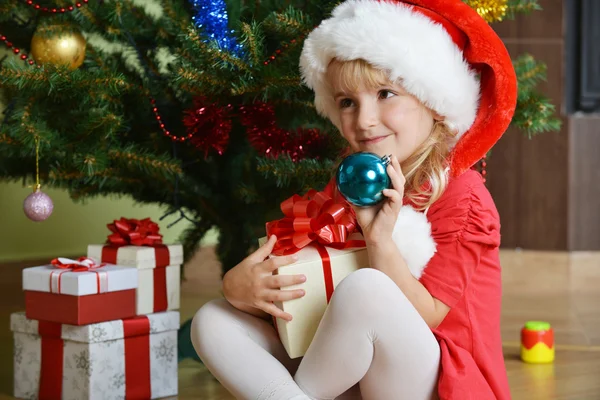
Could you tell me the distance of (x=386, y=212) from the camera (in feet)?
3.43

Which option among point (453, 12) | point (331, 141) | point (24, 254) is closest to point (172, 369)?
point (331, 141)

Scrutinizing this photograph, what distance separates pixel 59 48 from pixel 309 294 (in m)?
0.75

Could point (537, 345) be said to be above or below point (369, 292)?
below

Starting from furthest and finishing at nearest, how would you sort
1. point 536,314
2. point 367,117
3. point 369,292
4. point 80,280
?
1. point 536,314
2. point 80,280
3. point 367,117
4. point 369,292

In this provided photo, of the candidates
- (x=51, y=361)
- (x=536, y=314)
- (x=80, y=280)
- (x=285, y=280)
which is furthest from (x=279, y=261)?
(x=536, y=314)

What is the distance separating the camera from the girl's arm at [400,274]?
1.05 m

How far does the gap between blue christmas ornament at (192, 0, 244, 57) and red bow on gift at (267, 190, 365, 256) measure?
439 millimetres

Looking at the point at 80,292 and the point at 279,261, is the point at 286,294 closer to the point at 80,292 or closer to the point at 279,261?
the point at 279,261

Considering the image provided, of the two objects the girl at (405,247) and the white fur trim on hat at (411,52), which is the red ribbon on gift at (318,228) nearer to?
the girl at (405,247)

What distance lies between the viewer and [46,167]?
1650 millimetres

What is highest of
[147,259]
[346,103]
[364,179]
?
[346,103]

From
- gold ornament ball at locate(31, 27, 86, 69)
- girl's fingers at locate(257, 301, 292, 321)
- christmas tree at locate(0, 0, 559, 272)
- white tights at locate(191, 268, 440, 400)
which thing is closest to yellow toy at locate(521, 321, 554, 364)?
christmas tree at locate(0, 0, 559, 272)

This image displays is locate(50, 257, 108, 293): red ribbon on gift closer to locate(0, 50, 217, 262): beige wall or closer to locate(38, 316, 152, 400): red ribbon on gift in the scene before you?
locate(38, 316, 152, 400): red ribbon on gift

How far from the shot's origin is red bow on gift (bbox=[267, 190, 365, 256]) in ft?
3.62
